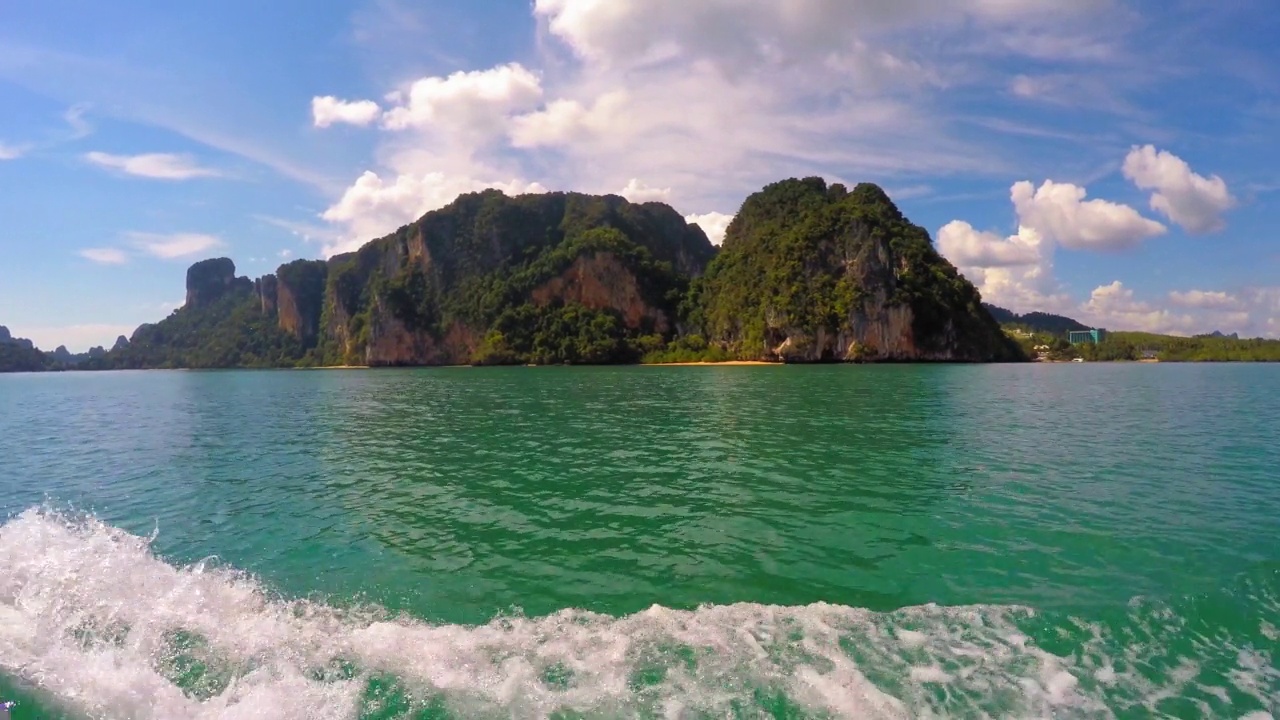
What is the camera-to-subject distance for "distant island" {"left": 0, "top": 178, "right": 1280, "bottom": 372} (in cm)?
12731

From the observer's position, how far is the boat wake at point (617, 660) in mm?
6535

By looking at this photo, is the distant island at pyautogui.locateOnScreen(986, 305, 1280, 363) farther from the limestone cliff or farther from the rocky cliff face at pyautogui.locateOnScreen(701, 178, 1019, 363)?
the limestone cliff

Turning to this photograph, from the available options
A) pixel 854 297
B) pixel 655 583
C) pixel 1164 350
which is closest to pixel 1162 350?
pixel 1164 350

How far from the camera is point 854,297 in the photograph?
4909 inches

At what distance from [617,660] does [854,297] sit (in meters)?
125

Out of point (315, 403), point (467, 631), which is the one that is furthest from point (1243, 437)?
point (315, 403)

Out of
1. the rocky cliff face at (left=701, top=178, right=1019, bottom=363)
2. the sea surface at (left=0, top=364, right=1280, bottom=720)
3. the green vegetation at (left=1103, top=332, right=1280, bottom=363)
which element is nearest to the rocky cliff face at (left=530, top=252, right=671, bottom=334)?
the rocky cliff face at (left=701, top=178, right=1019, bottom=363)

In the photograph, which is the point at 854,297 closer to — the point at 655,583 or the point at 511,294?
the point at 511,294

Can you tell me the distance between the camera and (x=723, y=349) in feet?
483

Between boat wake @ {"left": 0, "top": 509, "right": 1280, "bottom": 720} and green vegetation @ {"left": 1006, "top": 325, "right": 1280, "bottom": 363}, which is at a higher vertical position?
green vegetation @ {"left": 1006, "top": 325, "right": 1280, "bottom": 363}

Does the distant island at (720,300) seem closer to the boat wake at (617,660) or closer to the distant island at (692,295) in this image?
the distant island at (692,295)

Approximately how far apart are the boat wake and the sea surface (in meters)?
A: 0.04

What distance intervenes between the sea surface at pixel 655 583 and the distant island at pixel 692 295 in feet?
357

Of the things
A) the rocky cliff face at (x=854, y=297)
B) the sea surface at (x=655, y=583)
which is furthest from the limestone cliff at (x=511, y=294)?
the sea surface at (x=655, y=583)
